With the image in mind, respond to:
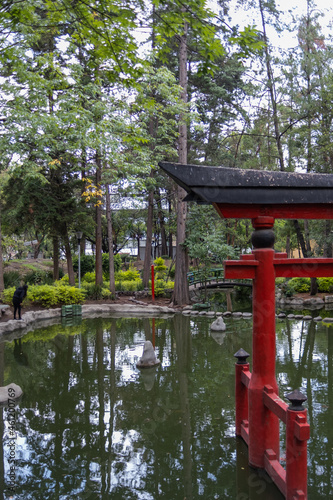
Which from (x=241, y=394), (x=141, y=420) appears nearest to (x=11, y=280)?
(x=141, y=420)

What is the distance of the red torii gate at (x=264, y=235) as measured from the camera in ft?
13.3

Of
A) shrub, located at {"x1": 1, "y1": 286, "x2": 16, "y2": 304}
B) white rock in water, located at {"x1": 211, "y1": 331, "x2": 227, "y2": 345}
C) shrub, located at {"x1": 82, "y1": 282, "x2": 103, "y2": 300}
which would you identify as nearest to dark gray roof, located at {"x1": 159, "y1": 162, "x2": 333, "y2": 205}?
white rock in water, located at {"x1": 211, "y1": 331, "x2": 227, "y2": 345}

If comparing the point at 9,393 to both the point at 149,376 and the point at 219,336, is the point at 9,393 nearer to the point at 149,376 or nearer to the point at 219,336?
the point at 149,376

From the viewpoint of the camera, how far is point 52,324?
14391 mm

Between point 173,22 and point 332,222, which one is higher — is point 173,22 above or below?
above

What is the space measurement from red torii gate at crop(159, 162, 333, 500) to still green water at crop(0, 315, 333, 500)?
0.54m

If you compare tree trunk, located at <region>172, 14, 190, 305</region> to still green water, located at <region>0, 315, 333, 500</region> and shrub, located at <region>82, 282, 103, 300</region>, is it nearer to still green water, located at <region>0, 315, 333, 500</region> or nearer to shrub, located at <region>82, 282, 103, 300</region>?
shrub, located at <region>82, 282, 103, 300</region>

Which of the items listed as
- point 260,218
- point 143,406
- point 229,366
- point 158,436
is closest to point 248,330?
point 229,366

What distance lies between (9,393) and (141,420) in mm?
2413

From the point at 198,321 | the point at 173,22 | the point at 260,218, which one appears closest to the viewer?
the point at 260,218

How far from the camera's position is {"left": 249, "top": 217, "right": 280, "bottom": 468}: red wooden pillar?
14.2 ft

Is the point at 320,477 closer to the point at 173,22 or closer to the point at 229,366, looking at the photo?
the point at 229,366

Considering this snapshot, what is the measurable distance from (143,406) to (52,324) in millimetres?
8677

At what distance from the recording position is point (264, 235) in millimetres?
4320
